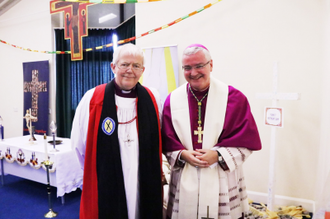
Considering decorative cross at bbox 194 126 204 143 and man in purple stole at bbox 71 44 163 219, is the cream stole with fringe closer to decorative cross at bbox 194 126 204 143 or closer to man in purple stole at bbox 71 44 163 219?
decorative cross at bbox 194 126 204 143

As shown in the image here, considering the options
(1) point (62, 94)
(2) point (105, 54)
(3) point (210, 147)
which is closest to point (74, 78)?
(1) point (62, 94)

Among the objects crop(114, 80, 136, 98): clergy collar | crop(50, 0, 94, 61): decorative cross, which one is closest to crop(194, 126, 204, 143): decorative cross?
crop(114, 80, 136, 98): clergy collar

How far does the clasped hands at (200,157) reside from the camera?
1424 millimetres

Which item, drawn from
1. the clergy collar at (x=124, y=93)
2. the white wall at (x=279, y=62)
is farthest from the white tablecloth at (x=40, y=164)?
the white wall at (x=279, y=62)

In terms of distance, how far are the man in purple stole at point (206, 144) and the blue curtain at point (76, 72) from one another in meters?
4.02

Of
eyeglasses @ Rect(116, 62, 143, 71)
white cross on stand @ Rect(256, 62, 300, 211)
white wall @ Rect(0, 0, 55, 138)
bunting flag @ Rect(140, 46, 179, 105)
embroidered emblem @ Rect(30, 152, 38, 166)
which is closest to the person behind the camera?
eyeglasses @ Rect(116, 62, 143, 71)

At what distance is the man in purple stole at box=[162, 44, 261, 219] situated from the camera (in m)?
1.46

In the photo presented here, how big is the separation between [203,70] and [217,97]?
0.23 meters

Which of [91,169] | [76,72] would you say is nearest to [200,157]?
[91,169]

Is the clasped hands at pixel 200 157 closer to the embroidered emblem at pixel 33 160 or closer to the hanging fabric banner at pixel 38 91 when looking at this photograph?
the embroidered emblem at pixel 33 160

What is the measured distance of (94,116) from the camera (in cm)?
166

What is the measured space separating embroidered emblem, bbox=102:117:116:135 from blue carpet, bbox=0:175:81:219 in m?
1.78

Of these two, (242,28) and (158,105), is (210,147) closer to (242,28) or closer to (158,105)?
(158,105)

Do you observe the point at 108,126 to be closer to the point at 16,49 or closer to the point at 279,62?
the point at 279,62
